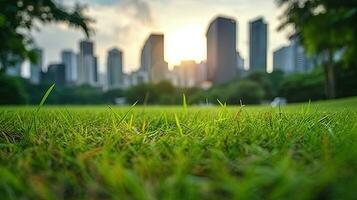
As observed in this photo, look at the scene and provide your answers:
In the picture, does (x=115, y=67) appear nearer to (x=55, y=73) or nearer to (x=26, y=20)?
(x=55, y=73)

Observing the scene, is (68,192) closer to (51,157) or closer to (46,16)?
(51,157)

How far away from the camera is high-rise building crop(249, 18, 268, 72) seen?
145762mm

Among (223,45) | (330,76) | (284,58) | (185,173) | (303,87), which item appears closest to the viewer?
(185,173)

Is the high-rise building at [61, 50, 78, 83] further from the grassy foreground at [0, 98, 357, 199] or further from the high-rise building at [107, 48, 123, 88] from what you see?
the grassy foreground at [0, 98, 357, 199]

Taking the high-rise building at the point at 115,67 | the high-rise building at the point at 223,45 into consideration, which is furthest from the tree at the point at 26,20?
the high-rise building at the point at 115,67

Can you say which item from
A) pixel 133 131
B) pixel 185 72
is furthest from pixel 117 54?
pixel 133 131

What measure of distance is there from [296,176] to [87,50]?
153 metres

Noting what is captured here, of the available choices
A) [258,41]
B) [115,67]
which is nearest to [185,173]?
[115,67]

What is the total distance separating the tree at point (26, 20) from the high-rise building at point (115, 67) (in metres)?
130

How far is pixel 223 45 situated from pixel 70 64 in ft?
223

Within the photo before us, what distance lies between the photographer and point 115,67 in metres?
152

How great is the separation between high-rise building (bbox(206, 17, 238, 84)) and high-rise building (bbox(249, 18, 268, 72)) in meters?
26.4

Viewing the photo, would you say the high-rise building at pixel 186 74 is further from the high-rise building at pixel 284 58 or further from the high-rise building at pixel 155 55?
the high-rise building at pixel 284 58

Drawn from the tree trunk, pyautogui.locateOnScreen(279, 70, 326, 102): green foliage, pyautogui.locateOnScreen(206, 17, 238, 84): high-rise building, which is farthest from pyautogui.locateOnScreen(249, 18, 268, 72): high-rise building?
the tree trunk
